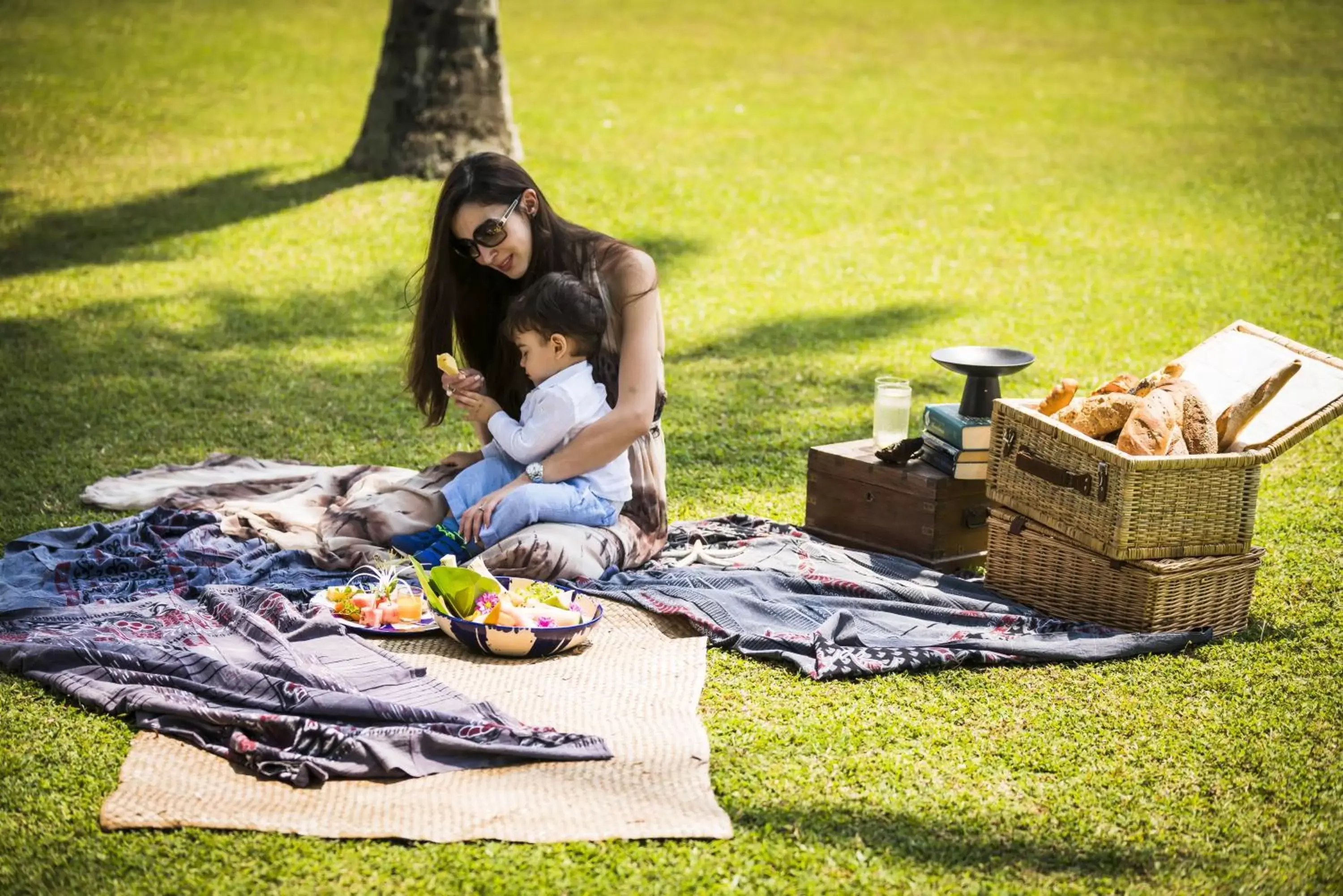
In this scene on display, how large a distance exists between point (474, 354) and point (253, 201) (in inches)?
249

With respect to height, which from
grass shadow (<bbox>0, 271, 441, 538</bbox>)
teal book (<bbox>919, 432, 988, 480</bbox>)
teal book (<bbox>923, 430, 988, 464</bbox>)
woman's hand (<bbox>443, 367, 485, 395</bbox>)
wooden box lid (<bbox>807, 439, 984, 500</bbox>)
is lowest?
grass shadow (<bbox>0, 271, 441, 538</bbox>)

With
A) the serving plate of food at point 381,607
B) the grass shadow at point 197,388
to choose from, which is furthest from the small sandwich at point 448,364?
the grass shadow at point 197,388

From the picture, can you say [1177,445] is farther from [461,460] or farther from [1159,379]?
[461,460]

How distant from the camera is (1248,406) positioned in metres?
4.20

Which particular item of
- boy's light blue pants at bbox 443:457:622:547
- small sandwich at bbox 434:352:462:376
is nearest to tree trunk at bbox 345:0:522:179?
small sandwich at bbox 434:352:462:376

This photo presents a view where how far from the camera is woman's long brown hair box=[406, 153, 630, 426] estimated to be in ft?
14.6

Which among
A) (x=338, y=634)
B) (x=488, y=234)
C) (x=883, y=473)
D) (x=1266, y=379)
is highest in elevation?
(x=488, y=234)

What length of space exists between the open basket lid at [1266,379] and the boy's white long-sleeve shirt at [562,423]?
1.83 meters

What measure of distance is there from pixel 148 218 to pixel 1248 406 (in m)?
8.29

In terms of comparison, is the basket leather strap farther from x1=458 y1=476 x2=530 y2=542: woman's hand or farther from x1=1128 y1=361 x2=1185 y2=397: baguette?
x1=458 y1=476 x2=530 y2=542: woman's hand

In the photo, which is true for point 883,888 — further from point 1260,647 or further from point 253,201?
point 253,201

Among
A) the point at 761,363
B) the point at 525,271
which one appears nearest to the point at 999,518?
the point at 525,271

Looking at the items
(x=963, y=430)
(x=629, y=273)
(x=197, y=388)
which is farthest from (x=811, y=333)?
(x=629, y=273)

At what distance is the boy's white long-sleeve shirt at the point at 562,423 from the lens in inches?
175
